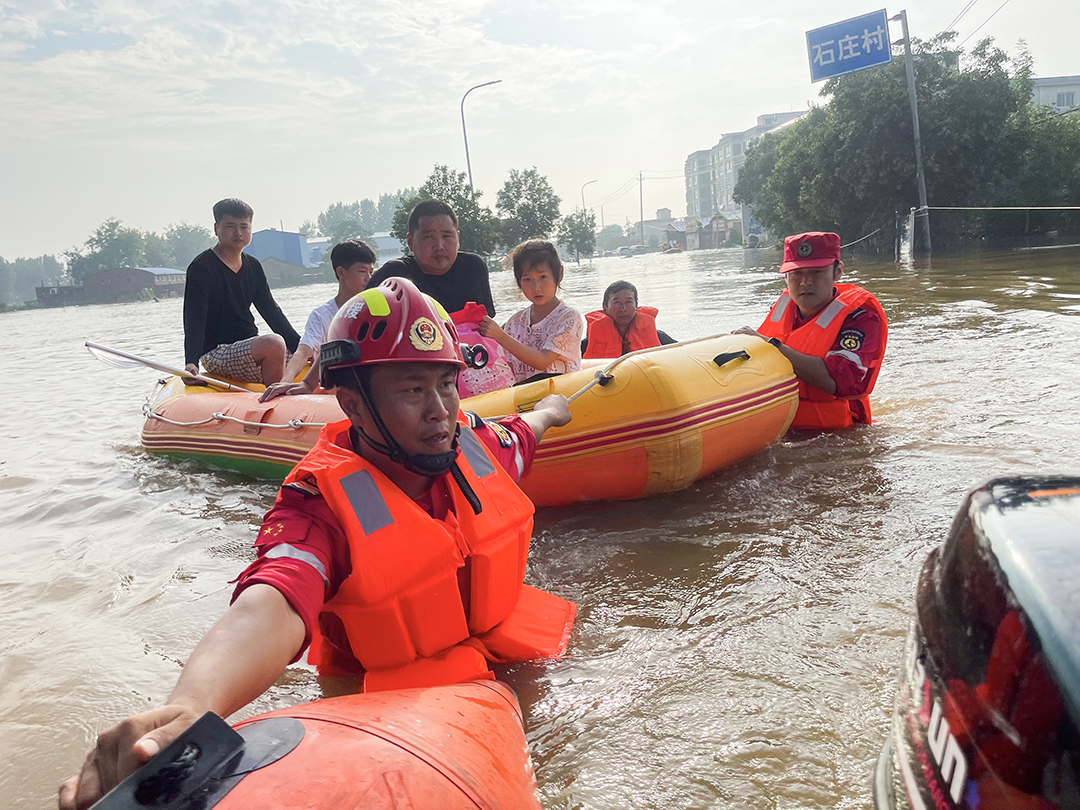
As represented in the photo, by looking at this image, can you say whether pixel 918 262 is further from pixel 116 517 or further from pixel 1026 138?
pixel 116 517

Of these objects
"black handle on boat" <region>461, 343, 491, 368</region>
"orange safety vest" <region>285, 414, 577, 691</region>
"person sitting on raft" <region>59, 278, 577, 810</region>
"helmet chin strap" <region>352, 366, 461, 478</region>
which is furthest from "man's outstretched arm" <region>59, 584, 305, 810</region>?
"black handle on boat" <region>461, 343, 491, 368</region>

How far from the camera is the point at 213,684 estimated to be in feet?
4.20

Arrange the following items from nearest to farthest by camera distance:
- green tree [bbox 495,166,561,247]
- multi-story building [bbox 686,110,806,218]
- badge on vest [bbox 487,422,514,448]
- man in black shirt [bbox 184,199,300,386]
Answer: badge on vest [bbox 487,422,514,448] → man in black shirt [bbox 184,199,300,386] → green tree [bbox 495,166,561,247] → multi-story building [bbox 686,110,806,218]

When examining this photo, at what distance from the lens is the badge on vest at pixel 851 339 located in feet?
14.2

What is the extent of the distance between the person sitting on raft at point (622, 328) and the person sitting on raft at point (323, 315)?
1823 mm

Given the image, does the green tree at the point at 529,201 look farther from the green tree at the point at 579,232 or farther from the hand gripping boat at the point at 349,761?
the hand gripping boat at the point at 349,761

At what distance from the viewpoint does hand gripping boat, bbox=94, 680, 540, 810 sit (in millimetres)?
1049

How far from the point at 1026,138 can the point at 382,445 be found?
24.9 metres

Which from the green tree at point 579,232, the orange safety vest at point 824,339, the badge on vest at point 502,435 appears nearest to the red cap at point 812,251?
the orange safety vest at point 824,339

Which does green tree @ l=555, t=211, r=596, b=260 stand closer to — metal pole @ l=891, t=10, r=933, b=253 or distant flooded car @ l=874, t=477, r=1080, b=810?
metal pole @ l=891, t=10, r=933, b=253

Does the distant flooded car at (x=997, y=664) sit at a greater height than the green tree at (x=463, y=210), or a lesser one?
lesser

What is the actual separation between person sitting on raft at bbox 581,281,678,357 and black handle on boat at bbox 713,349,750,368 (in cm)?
182

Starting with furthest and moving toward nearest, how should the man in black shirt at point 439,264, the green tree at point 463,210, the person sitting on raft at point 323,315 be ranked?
the green tree at point 463,210, the person sitting on raft at point 323,315, the man in black shirt at point 439,264

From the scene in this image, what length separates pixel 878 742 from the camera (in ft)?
6.18
